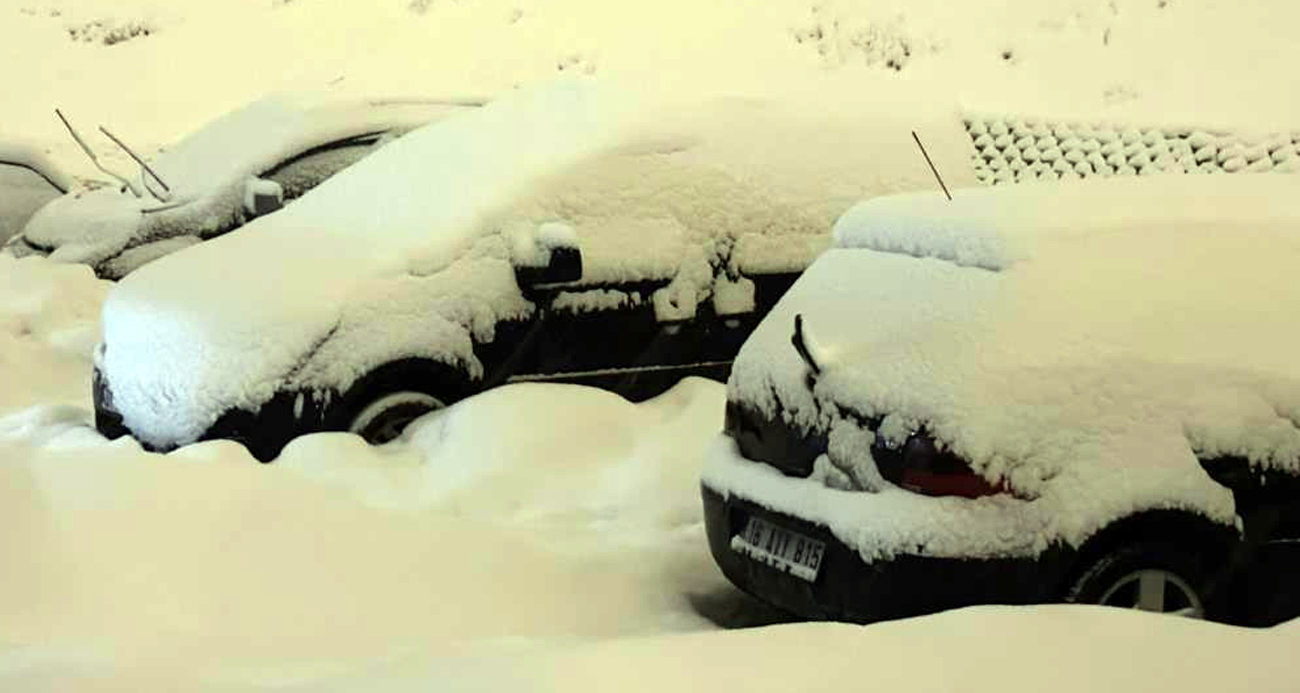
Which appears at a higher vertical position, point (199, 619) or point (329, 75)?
point (199, 619)

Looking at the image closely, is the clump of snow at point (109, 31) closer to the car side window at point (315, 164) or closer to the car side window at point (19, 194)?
the car side window at point (19, 194)

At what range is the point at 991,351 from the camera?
4.10 metres

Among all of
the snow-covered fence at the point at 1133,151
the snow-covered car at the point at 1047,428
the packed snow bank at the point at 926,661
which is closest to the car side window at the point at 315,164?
the snow-covered fence at the point at 1133,151

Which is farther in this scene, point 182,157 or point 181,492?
point 182,157

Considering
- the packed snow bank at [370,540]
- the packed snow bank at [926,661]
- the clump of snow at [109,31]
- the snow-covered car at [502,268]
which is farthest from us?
the clump of snow at [109,31]

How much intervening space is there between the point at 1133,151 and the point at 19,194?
7.62 metres

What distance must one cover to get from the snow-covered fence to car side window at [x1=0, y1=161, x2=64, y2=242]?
697 cm

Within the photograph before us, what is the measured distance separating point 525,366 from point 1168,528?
113 inches

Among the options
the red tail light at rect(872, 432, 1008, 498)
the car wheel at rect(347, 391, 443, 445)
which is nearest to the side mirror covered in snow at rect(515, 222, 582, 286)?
the car wheel at rect(347, 391, 443, 445)

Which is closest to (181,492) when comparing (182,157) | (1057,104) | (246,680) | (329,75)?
(246,680)

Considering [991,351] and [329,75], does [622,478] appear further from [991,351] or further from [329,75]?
[329,75]

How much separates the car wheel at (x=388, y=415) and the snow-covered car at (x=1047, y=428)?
6.11 ft

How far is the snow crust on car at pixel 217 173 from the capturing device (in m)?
9.20

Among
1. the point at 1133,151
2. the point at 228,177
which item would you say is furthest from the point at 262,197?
the point at 1133,151
